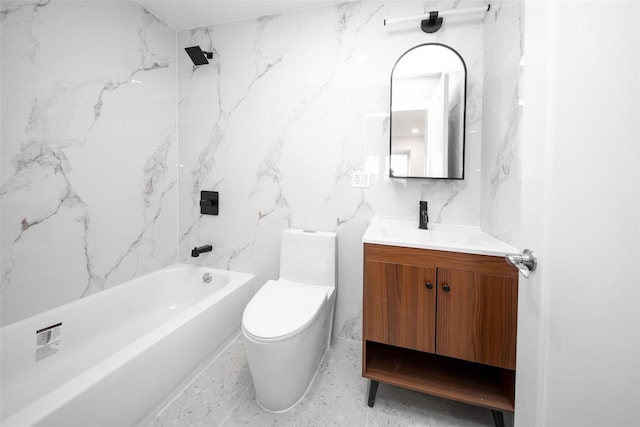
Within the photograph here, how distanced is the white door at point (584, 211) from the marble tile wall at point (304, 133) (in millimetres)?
1000

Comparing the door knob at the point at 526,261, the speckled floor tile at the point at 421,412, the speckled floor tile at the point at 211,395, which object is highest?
the door knob at the point at 526,261

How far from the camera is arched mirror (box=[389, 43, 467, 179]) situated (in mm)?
1458

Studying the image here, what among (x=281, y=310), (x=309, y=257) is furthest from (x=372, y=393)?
(x=309, y=257)

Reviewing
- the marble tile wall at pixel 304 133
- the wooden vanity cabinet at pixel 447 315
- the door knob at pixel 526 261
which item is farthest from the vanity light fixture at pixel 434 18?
the door knob at pixel 526 261

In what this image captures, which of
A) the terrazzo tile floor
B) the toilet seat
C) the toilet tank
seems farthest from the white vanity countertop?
the terrazzo tile floor

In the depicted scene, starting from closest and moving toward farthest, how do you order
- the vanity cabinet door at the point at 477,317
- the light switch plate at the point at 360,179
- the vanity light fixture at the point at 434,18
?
the vanity cabinet door at the point at 477,317, the vanity light fixture at the point at 434,18, the light switch plate at the point at 360,179

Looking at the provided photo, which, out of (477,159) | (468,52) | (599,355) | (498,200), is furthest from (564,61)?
(468,52)

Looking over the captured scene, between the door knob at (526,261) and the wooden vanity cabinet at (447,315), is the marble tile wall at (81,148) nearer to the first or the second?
the wooden vanity cabinet at (447,315)

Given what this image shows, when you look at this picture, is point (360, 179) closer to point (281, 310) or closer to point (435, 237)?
point (435, 237)

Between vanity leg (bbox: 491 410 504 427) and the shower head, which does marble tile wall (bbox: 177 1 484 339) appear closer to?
the shower head

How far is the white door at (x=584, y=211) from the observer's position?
452 mm

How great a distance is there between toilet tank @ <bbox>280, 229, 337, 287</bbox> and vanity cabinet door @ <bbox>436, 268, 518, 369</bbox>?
696 millimetres

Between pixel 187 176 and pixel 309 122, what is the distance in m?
1.13

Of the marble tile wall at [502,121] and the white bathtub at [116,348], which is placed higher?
the marble tile wall at [502,121]
